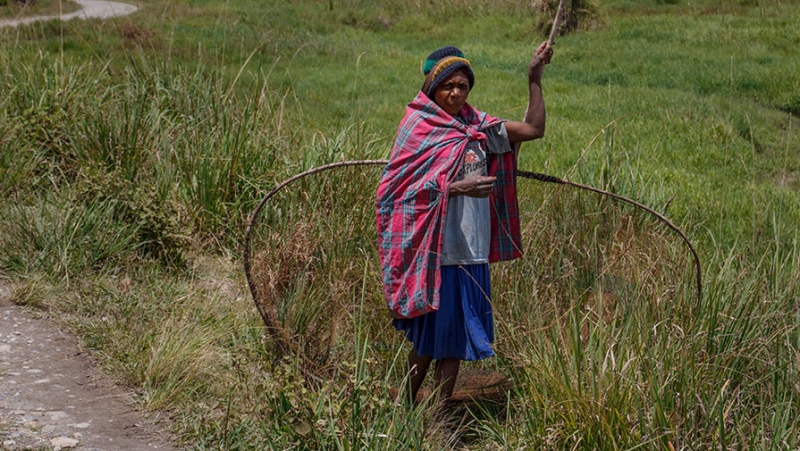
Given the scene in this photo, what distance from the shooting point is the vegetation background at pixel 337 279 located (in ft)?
11.5

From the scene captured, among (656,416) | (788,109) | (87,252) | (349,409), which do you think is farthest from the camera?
(788,109)

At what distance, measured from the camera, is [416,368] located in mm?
3992

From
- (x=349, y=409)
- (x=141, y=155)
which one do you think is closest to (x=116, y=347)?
(x=349, y=409)

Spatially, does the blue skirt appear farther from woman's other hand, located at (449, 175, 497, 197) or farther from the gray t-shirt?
woman's other hand, located at (449, 175, 497, 197)

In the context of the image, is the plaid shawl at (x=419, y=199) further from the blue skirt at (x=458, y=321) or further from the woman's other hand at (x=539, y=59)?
the woman's other hand at (x=539, y=59)

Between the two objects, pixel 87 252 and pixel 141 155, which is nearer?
pixel 87 252

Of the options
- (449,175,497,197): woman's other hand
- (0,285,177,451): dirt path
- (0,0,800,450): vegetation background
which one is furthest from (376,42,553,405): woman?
(0,285,177,451): dirt path

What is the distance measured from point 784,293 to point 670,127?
6342mm

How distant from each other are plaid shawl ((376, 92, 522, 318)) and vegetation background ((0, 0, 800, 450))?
28 centimetres

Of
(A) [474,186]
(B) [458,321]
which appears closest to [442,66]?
(A) [474,186]

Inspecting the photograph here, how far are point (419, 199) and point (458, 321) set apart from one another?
505 millimetres

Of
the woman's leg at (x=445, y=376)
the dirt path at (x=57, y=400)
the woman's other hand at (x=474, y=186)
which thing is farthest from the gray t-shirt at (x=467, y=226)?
the dirt path at (x=57, y=400)

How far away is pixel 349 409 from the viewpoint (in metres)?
3.60

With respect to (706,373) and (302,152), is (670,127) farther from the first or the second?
(706,373)
